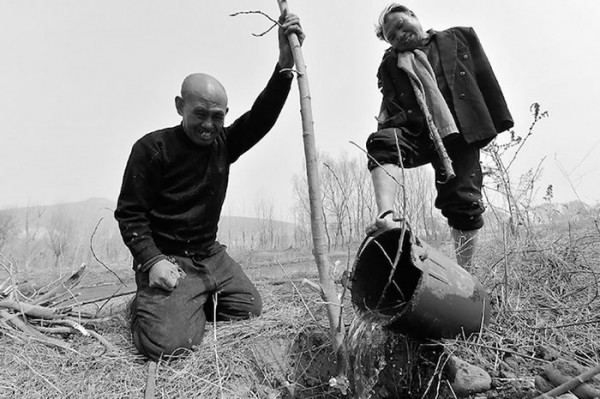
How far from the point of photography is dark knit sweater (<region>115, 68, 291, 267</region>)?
8.55 feet

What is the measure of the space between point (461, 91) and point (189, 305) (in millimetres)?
2107

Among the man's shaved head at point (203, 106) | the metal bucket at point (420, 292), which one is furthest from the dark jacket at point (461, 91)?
the man's shaved head at point (203, 106)

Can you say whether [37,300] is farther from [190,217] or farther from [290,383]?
[290,383]

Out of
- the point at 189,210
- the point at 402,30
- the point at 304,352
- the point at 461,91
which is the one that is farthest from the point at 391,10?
A: the point at 304,352

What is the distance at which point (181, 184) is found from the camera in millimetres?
2730

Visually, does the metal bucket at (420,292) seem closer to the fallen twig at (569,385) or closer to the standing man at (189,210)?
the fallen twig at (569,385)

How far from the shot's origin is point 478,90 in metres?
2.64

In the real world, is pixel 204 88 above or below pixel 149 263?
above

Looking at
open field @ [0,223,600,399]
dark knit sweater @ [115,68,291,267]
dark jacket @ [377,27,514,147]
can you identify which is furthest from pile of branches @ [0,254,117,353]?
dark jacket @ [377,27,514,147]

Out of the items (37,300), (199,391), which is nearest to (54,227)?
(37,300)

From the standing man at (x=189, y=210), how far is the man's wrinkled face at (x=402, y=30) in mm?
683

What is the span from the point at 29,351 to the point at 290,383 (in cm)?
Result: 156

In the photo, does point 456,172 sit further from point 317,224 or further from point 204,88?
point 204,88

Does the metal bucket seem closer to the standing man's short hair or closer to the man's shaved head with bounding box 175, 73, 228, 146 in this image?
the man's shaved head with bounding box 175, 73, 228, 146
